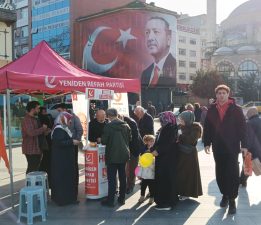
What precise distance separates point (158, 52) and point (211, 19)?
57.7m

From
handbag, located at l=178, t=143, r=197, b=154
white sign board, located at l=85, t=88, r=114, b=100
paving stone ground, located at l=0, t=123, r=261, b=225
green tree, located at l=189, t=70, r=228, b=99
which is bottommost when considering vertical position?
paving stone ground, located at l=0, t=123, r=261, b=225

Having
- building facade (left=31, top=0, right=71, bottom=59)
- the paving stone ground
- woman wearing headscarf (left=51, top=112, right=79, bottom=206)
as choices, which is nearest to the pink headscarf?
the paving stone ground

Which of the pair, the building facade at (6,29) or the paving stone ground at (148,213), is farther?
the building facade at (6,29)

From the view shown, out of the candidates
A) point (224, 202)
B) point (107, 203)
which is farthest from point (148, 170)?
point (224, 202)

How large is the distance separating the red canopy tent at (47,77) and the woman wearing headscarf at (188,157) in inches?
87.0

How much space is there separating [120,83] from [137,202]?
298 centimetres

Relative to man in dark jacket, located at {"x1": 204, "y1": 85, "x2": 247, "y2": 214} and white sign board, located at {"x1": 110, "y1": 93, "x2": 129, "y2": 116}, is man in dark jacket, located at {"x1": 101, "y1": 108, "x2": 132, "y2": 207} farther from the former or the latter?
white sign board, located at {"x1": 110, "y1": 93, "x2": 129, "y2": 116}

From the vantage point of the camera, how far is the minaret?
99.1 metres

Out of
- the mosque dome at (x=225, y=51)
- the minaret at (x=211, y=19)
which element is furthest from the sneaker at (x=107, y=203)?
the minaret at (x=211, y=19)

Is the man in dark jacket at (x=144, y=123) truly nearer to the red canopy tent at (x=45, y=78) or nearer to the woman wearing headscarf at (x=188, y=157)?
the red canopy tent at (x=45, y=78)

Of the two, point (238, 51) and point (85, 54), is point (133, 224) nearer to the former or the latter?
point (85, 54)

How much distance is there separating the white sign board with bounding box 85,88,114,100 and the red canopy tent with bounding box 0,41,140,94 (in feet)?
0.40

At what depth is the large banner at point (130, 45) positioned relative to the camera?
151 feet

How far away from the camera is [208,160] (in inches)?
486
